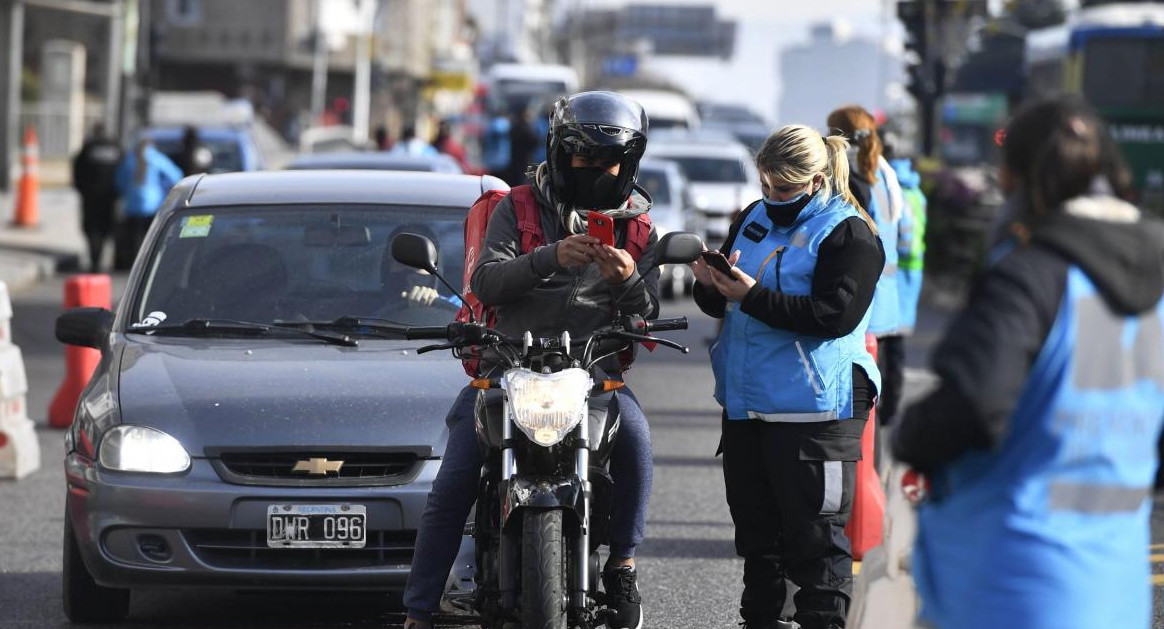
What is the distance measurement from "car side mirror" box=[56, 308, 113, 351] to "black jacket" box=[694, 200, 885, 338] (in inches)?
97.5

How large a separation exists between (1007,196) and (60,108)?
142 ft

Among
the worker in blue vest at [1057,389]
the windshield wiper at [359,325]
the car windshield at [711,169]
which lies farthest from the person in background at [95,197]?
the worker in blue vest at [1057,389]

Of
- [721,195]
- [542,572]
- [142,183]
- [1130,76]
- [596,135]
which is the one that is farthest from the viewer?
[1130,76]

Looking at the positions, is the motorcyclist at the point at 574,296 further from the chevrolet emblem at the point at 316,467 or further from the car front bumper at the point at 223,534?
the chevrolet emblem at the point at 316,467

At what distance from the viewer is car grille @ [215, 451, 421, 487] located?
20.8 ft

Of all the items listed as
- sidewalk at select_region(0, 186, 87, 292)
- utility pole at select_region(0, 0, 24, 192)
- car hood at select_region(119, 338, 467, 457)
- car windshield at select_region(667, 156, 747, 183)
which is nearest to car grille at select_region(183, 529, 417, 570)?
car hood at select_region(119, 338, 467, 457)

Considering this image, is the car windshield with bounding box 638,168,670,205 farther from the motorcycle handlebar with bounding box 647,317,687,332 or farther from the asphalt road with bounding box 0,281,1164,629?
the motorcycle handlebar with bounding box 647,317,687,332

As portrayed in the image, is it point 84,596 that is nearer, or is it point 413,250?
point 413,250

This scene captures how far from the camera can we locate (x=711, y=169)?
1074 inches

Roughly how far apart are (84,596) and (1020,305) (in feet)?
13.8

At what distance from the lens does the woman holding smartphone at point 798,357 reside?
5719 mm

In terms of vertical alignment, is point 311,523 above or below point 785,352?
below

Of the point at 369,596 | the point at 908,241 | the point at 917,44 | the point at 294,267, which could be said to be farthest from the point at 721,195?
the point at 369,596

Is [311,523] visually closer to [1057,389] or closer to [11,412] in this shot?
[1057,389]
